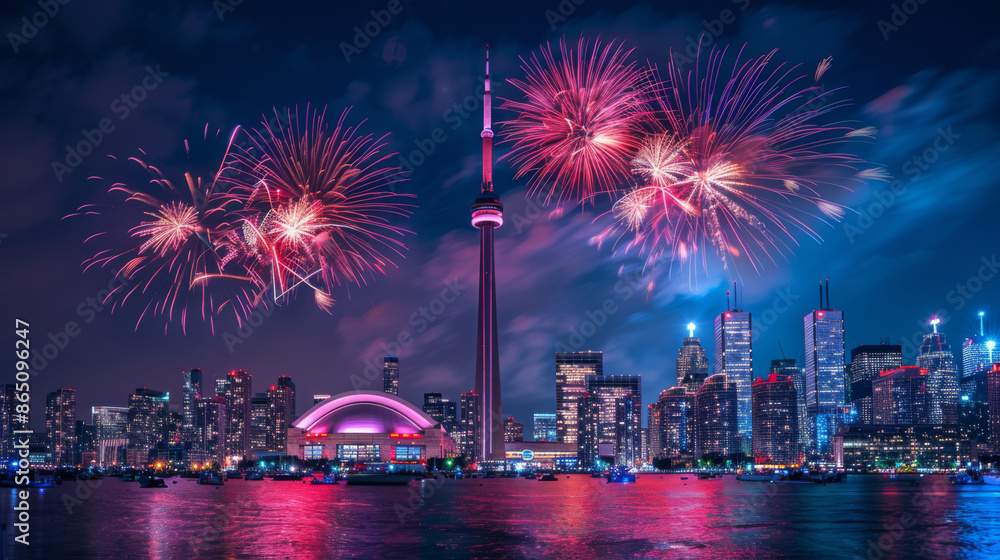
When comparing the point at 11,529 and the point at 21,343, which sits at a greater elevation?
the point at 21,343

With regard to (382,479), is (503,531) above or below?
above

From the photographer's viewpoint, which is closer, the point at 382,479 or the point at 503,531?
the point at 503,531

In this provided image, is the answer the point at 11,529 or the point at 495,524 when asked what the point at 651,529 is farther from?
the point at 11,529

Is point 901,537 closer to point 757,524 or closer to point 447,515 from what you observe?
point 757,524

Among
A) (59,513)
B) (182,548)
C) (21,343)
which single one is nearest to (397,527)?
(182,548)

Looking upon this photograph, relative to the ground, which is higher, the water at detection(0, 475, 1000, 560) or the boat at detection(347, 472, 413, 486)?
the water at detection(0, 475, 1000, 560)

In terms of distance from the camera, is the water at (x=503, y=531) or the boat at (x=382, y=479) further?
the boat at (x=382, y=479)

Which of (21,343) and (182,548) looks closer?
(21,343)

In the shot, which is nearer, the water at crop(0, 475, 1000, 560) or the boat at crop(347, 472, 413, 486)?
the water at crop(0, 475, 1000, 560)

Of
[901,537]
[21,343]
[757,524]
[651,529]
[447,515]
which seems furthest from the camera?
[447,515]

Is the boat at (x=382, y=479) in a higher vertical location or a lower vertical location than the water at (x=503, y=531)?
lower

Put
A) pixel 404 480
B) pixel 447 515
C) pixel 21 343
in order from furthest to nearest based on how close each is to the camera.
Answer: pixel 404 480 < pixel 447 515 < pixel 21 343
